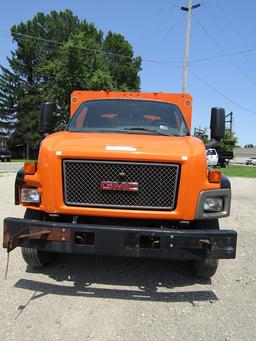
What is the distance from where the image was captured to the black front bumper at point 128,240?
14.6 ft

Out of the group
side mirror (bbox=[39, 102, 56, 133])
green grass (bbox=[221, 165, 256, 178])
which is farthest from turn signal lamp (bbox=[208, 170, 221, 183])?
green grass (bbox=[221, 165, 256, 178])

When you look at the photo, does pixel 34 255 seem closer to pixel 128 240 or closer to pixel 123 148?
pixel 128 240

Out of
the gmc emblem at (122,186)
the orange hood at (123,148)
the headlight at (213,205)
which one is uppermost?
the orange hood at (123,148)

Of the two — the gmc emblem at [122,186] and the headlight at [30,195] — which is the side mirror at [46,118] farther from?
the gmc emblem at [122,186]

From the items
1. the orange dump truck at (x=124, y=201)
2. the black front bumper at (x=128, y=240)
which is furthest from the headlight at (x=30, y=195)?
the black front bumper at (x=128, y=240)

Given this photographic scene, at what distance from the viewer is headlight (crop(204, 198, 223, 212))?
4.70 meters

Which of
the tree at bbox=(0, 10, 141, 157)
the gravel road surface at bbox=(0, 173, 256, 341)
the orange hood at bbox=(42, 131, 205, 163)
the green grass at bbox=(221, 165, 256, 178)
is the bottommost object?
the green grass at bbox=(221, 165, 256, 178)

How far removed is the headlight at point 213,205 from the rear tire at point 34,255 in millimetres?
1827

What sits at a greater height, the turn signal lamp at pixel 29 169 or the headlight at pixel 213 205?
the turn signal lamp at pixel 29 169

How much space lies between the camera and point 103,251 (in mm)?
4492

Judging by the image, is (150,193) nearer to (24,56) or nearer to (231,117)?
(24,56)

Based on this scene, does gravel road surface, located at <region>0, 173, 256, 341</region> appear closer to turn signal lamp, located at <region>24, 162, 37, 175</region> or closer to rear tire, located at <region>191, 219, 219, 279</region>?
rear tire, located at <region>191, 219, 219, 279</region>

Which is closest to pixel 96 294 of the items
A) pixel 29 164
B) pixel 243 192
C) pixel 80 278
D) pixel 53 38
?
pixel 80 278

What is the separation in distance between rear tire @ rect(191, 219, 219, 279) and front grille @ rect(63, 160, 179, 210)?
53 cm
